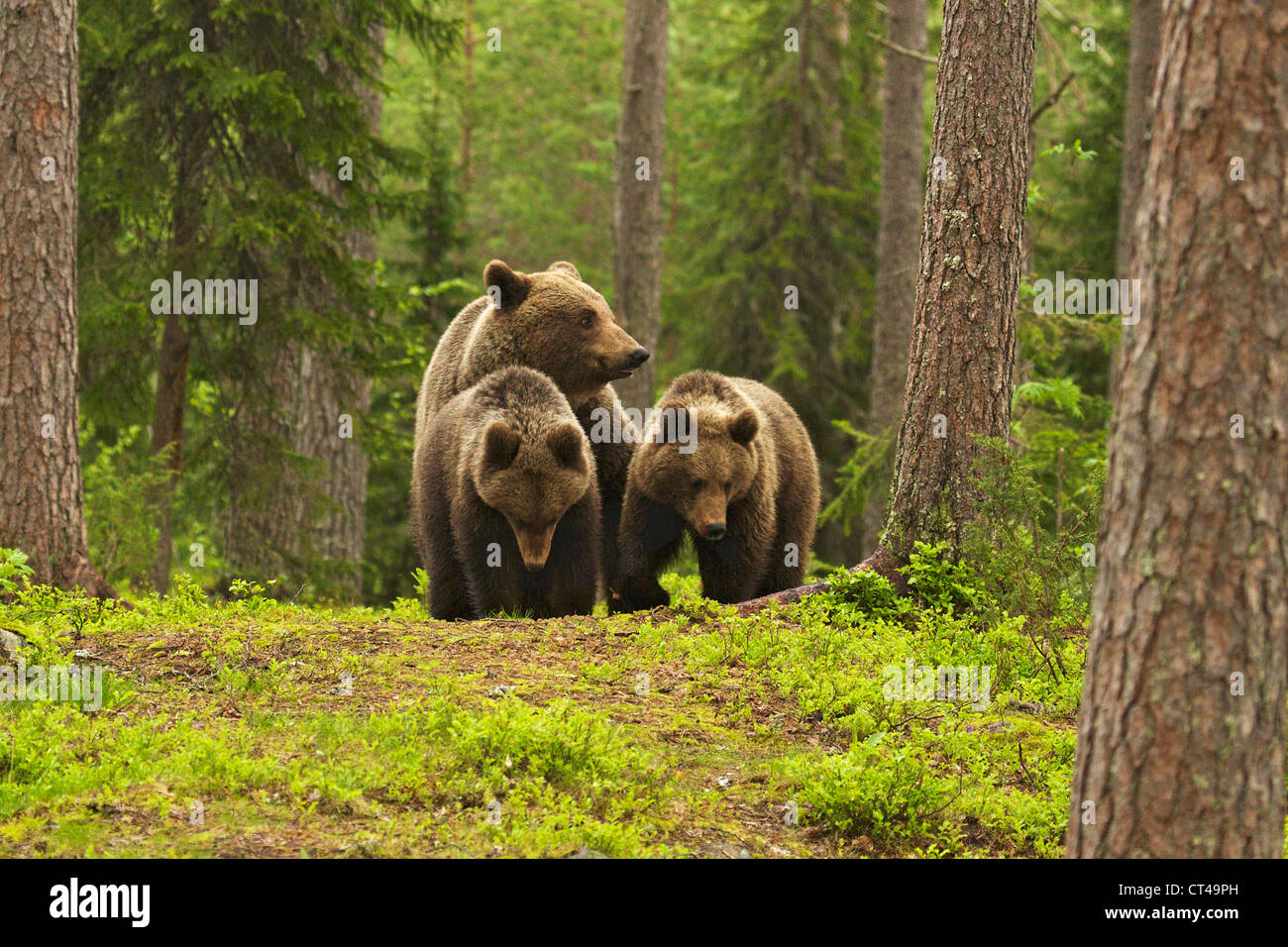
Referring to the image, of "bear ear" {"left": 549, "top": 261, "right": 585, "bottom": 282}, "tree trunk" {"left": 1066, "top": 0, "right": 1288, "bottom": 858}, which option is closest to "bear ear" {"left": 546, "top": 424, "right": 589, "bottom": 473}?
"bear ear" {"left": 549, "top": 261, "right": 585, "bottom": 282}

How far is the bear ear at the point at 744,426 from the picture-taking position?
8.73 m

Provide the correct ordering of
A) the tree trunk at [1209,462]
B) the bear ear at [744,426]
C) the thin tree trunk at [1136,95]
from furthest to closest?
the thin tree trunk at [1136,95] → the bear ear at [744,426] → the tree trunk at [1209,462]

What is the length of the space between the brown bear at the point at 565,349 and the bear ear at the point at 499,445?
143 centimetres

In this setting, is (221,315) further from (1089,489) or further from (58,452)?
(1089,489)

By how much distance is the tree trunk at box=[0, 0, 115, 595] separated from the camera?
26.1 feet

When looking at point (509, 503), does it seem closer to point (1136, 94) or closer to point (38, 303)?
point (38, 303)

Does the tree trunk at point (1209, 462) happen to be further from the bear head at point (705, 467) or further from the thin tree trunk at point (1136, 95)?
the thin tree trunk at point (1136, 95)

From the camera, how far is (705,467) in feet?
28.3

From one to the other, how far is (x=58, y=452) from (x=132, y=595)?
3.94 m

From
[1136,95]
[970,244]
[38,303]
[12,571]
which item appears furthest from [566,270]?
[1136,95]

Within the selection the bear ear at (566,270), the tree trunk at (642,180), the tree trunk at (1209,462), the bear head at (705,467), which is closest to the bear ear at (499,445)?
the bear head at (705,467)

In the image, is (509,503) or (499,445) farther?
(509,503)

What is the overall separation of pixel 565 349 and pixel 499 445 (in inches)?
64.2
